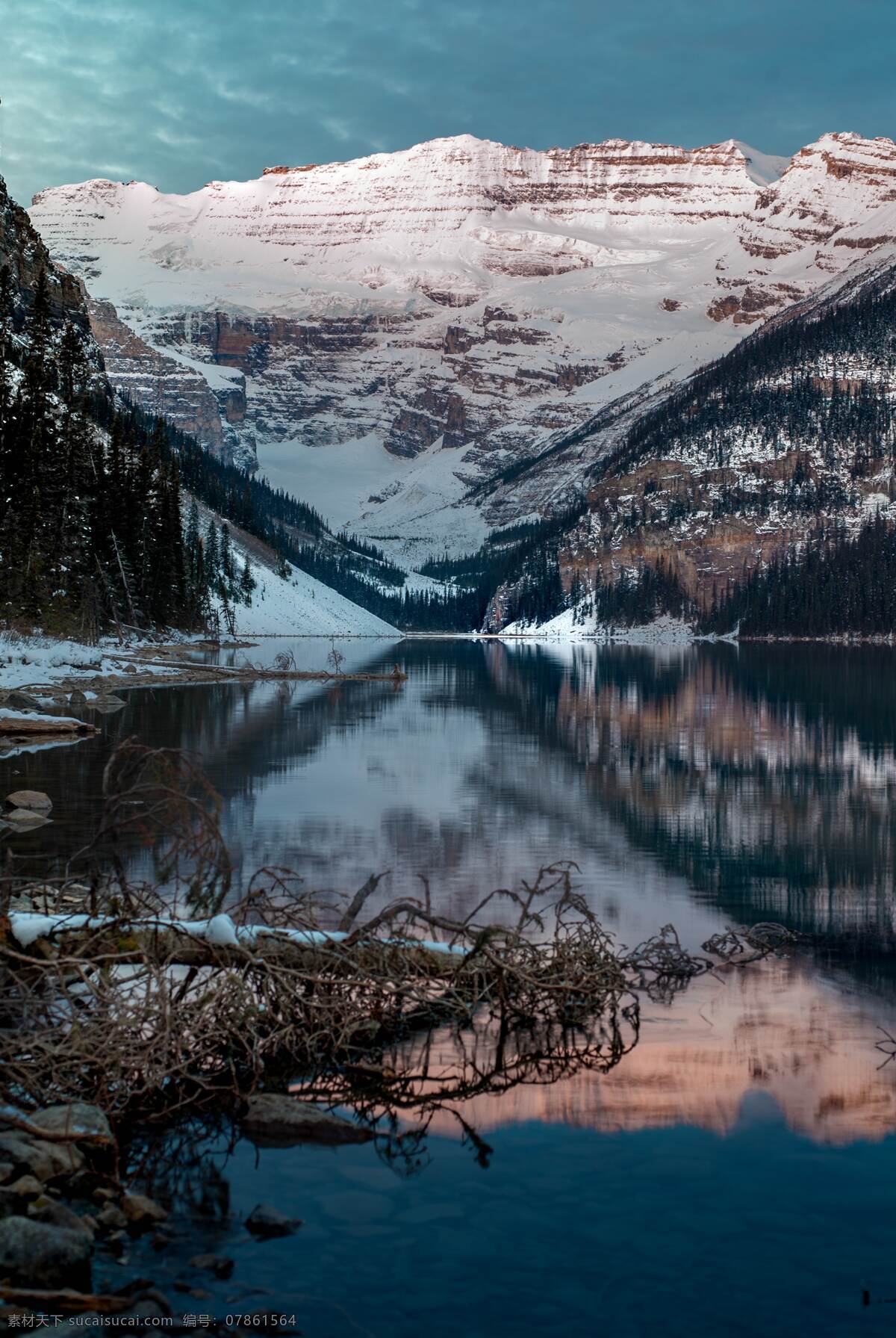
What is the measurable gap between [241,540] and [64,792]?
157936 mm

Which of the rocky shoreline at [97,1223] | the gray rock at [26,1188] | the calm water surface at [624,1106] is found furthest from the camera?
the gray rock at [26,1188]

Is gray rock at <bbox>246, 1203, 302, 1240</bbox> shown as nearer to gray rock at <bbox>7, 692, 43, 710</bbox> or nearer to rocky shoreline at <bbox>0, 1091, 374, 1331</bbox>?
rocky shoreline at <bbox>0, 1091, 374, 1331</bbox>

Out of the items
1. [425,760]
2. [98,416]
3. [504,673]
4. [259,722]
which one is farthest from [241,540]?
[425,760]

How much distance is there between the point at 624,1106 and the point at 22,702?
40.8 metres

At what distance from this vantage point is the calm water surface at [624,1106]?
8484 millimetres

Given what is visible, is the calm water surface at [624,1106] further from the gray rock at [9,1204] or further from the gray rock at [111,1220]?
the gray rock at [9,1204]

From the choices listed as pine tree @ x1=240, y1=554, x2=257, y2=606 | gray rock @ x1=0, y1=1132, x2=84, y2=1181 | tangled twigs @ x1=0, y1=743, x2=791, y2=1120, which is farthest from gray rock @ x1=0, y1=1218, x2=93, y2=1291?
pine tree @ x1=240, y1=554, x2=257, y2=606

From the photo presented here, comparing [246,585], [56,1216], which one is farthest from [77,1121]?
[246,585]

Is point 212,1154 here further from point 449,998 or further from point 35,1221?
point 449,998

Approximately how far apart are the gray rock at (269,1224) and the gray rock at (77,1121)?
148cm

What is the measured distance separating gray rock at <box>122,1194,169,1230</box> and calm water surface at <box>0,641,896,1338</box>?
208 mm

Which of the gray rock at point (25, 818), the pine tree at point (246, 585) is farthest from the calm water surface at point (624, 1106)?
the pine tree at point (246, 585)

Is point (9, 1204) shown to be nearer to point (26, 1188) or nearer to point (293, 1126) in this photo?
point (26, 1188)

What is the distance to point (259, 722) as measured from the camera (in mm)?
52312
